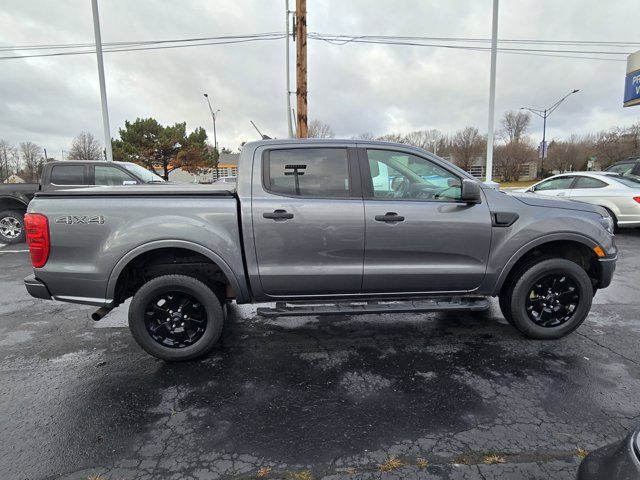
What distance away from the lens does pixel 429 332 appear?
4168 millimetres

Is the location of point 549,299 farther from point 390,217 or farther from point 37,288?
point 37,288

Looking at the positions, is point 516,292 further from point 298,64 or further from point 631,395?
point 298,64

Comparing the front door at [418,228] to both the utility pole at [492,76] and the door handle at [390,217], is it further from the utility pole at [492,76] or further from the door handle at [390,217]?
the utility pole at [492,76]

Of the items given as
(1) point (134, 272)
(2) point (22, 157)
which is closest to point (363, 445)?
(1) point (134, 272)

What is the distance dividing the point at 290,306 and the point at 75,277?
73.4 inches

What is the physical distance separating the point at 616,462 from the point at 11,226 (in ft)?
41.3

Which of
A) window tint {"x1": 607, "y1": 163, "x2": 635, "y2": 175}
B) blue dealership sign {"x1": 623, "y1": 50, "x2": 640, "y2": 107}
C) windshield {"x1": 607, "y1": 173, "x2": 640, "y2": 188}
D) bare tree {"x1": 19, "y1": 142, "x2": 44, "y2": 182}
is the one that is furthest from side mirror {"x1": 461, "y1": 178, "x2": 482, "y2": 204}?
bare tree {"x1": 19, "y1": 142, "x2": 44, "y2": 182}

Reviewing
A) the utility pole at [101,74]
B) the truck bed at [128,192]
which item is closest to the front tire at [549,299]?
the truck bed at [128,192]

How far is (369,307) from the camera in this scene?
3.57 m

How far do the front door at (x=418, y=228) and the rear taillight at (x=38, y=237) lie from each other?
2.75 m

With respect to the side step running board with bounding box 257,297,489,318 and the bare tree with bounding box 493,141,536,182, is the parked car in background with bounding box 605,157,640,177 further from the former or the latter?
the bare tree with bounding box 493,141,536,182

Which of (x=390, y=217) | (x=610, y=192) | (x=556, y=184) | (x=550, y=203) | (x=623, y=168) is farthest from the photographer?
(x=623, y=168)

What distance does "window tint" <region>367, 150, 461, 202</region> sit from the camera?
3.63 metres

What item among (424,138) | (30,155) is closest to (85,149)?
(30,155)
